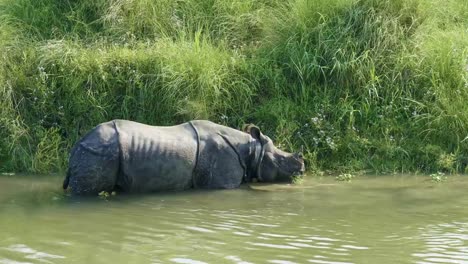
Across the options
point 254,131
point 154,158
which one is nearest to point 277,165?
point 254,131

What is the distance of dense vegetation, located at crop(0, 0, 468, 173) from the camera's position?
9.01 metres

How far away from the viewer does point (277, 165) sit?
8344 millimetres

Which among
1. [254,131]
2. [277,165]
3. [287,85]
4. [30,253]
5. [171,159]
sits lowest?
[30,253]

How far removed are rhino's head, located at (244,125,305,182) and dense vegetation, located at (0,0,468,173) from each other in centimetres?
50

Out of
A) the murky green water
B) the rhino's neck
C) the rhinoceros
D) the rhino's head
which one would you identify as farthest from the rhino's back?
the rhino's head

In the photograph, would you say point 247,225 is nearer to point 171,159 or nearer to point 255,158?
point 171,159

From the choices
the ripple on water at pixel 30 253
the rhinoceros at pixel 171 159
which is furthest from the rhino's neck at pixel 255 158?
the ripple on water at pixel 30 253

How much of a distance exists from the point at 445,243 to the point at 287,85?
448cm

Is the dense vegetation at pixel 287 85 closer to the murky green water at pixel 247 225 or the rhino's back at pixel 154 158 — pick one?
the murky green water at pixel 247 225

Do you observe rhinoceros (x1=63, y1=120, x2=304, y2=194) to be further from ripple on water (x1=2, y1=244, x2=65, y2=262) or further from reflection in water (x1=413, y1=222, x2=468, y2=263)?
reflection in water (x1=413, y1=222, x2=468, y2=263)

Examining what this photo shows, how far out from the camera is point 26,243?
5.55 meters

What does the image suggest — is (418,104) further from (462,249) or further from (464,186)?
(462,249)

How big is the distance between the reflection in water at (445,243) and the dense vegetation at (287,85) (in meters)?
2.66

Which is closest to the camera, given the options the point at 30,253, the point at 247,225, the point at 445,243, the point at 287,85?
the point at 30,253
